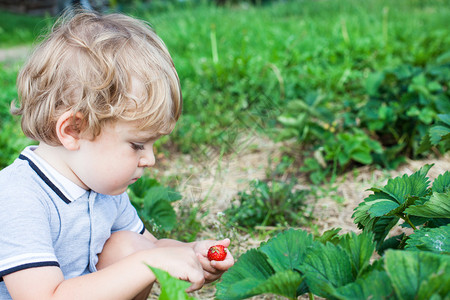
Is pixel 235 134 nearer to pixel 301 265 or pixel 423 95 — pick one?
pixel 423 95

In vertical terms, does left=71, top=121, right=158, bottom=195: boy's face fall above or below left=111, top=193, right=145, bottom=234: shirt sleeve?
above

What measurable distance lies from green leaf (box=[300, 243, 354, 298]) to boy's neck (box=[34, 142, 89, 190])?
78 cm

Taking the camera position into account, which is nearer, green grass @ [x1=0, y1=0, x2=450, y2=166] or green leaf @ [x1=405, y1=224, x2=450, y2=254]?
green leaf @ [x1=405, y1=224, x2=450, y2=254]

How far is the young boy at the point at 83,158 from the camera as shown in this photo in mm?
1218

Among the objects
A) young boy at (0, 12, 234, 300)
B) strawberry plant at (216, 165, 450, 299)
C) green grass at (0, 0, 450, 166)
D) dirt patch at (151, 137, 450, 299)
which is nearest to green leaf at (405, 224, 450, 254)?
strawberry plant at (216, 165, 450, 299)

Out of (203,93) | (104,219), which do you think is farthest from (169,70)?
(203,93)

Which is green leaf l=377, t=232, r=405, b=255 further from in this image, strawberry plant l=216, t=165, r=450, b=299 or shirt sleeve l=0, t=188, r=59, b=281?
shirt sleeve l=0, t=188, r=59, b=281

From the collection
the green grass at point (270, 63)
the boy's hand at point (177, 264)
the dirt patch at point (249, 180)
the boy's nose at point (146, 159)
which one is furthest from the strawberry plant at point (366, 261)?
the green grass at point (270, 63)

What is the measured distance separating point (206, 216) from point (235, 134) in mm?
882

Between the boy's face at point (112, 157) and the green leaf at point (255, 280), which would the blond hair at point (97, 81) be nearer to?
the boy's face at point (112, 157)

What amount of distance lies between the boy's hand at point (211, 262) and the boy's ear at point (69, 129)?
515mm

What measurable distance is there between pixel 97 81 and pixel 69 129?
17cm

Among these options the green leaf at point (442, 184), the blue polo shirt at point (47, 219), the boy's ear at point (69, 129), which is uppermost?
the boy's ear at point (69, 129)

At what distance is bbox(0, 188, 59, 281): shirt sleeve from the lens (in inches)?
46.7
